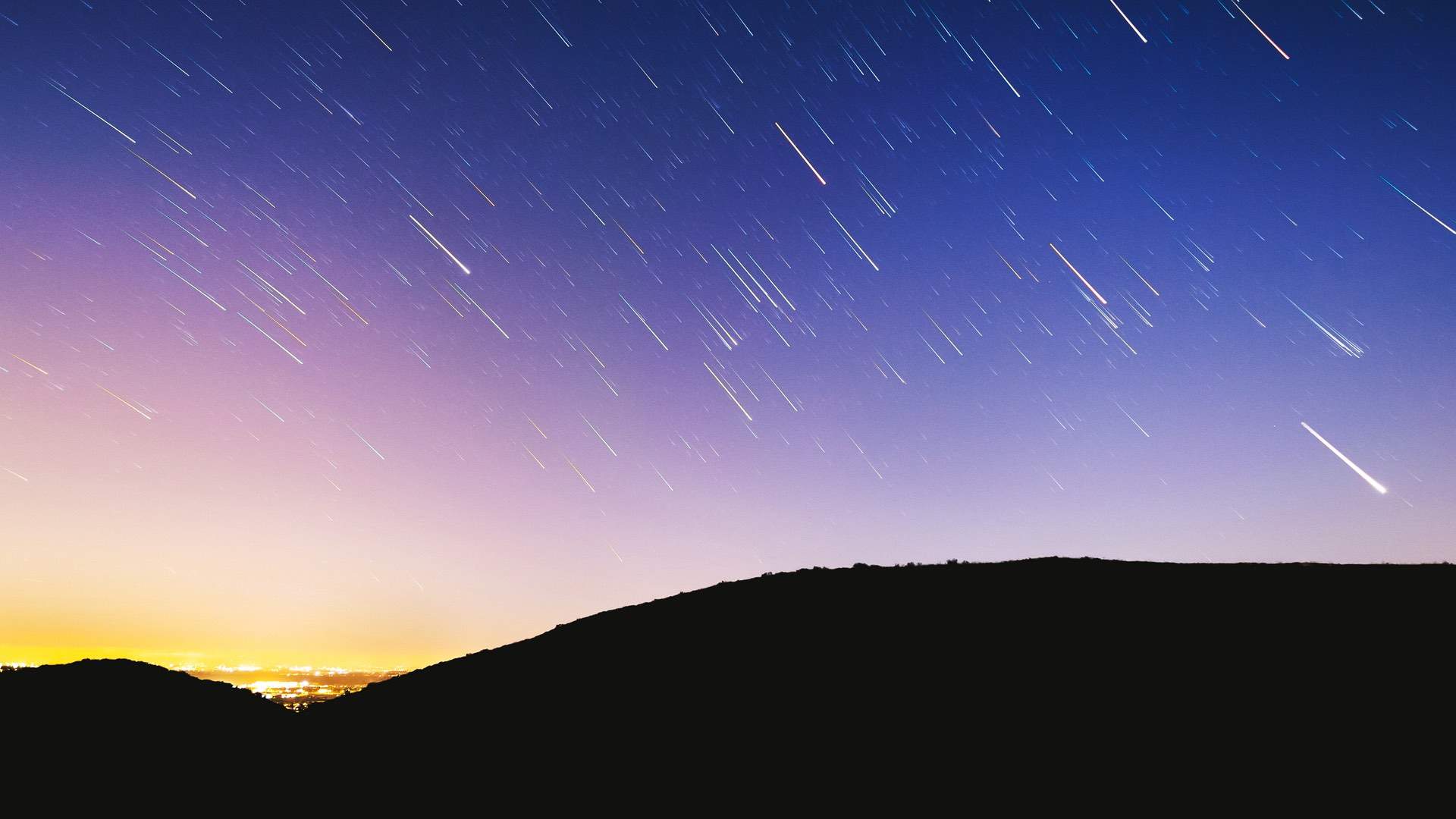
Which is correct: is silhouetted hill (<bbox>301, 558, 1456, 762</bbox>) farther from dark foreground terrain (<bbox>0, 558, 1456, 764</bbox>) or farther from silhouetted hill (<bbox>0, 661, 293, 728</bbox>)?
silhouetted hill (<bbox>0, 661, 293, 728</bbox>)

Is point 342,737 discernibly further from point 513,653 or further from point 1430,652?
point 1430,652

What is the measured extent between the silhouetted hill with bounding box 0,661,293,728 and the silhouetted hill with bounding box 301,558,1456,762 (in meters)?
1.95

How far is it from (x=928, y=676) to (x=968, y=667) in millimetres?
884

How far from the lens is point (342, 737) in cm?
1850

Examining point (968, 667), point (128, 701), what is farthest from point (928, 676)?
point (128, 701)

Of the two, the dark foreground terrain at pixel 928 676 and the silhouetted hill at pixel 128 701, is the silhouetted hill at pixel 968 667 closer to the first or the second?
the dark foreground terrain at pixel 928 676

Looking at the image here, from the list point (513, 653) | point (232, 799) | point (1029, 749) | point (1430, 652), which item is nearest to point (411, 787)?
point (232, 799)

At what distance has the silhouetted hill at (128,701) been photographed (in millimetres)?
20094

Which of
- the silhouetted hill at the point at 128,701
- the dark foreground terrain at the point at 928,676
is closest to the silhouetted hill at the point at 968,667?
the dark foreground terrain at the point at 928,676

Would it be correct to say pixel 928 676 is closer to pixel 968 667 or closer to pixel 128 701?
pixel 968 667

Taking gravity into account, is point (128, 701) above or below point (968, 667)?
Result: above

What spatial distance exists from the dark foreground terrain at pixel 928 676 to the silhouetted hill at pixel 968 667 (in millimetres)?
61

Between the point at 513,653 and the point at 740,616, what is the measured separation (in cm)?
761

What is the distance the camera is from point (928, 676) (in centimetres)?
1535
